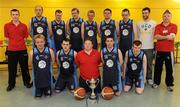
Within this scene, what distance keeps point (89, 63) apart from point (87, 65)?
48 millimetres

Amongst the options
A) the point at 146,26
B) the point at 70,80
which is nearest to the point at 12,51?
the point at 70,80

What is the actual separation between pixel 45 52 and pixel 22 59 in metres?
0.61

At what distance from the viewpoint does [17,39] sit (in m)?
4.39

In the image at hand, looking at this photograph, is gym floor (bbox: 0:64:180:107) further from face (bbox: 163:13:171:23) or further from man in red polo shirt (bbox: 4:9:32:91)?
face (bbox: 163:13:171:23)

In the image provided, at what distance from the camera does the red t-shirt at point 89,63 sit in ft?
13.6

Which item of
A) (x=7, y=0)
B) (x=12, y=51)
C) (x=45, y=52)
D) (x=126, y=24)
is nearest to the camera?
(x=45, y=52)

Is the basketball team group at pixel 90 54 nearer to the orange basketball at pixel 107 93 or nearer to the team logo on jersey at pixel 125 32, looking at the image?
the team logo on jersey at pixel 125 32

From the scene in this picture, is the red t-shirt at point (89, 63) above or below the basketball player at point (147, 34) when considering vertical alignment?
below

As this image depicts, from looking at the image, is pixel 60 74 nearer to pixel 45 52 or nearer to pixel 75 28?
pixel 45 52

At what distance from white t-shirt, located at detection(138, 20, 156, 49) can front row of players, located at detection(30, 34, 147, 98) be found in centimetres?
42

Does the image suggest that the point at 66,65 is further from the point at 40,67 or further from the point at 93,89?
the point at 93,89

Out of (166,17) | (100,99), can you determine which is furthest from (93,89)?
(166,17)

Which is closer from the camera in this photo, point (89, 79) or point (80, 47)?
point (89, 79)

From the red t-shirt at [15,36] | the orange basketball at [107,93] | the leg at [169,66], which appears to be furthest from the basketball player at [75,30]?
the leg at [169,66]
